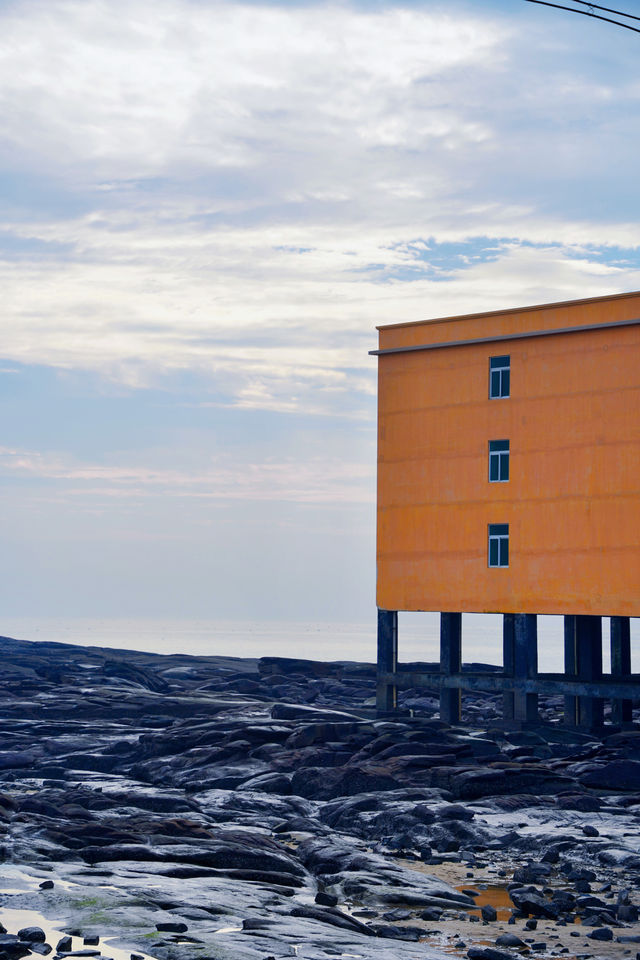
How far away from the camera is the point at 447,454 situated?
40156 millimetres

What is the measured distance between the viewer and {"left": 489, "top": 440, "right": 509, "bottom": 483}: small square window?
128ft

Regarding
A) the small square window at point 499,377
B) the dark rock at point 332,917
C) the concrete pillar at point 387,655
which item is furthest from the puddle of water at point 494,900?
the concrete pillar at point 387,655

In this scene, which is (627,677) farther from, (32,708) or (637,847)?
(32,708)

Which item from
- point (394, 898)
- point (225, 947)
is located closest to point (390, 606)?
point (394, 898)

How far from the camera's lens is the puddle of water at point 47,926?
15141 millimetres

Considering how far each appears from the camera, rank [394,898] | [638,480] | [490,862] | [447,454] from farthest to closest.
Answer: [447,454]
[638,480]
[490,862]
[394,898]

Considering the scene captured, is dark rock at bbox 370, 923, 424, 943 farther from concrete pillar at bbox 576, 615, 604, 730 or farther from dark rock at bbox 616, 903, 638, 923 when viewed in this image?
concrete pillar at bbox 576, 615, 604, 730

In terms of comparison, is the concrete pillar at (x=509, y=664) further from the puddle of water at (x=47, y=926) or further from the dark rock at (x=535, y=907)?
the puddle of water at (x=47, y=926)

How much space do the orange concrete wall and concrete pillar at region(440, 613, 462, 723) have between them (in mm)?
1443

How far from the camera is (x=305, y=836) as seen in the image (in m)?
25.4

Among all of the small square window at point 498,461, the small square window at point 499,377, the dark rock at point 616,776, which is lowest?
the dark rock at point 616,776

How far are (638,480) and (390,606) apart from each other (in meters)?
9.83

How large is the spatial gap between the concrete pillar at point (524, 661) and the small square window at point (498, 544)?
1.85m

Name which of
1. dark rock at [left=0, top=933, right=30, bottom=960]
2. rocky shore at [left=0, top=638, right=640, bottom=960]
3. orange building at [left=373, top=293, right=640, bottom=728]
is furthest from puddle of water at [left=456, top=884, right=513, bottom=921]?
orange building at [left=373, top=293, right=640, bottom=728]
